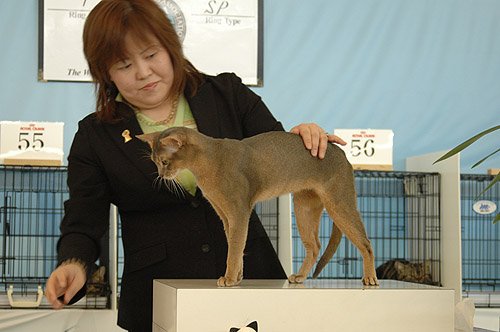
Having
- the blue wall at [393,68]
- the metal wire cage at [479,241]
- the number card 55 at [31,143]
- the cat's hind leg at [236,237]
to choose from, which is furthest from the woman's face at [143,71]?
the metal wire cage at [479,241]

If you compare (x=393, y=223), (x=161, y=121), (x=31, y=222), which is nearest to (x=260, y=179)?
(x=161, y=121)

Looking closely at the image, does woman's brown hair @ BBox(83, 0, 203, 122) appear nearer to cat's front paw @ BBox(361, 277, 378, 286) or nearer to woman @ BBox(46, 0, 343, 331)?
woman @ BBox(46, 0, 343, 331)

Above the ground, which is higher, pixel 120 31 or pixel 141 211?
pixel 120 31

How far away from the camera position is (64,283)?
1.20 m

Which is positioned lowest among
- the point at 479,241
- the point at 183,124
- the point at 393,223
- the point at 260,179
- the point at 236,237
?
the point at 479,241

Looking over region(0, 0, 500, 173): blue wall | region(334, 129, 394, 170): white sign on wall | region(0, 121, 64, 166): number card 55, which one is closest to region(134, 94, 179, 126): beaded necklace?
region(0, 121, 64, 166): number card 55

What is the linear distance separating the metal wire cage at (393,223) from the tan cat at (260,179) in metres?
2.36

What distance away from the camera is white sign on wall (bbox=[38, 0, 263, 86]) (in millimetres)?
3662

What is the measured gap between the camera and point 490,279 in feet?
12.4

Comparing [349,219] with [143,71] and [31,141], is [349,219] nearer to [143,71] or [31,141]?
[143,71]

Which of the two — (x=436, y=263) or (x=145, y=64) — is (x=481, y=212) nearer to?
(x=436, y=263)

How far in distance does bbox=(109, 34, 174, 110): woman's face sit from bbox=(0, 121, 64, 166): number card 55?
200 centimetres

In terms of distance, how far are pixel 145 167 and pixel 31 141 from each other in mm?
2053

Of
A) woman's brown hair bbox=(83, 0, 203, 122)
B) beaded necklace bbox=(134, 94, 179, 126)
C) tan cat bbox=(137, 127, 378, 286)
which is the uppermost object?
woman's brown hair bbox=(83, 0, 203, 122)
